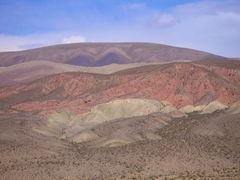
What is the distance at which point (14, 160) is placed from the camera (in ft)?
192

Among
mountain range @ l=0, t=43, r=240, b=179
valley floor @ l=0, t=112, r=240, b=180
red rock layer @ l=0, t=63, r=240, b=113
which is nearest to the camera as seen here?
valley floor @ l=0, t=112, r=240, b=180

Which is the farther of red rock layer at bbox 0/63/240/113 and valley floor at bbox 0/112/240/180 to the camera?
red rock layer at bbox 0/63/240/113

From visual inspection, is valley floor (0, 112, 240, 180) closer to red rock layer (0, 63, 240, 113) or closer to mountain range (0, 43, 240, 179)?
mountain range (0, 43, 240, 179)

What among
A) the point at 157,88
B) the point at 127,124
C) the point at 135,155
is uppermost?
the point at 157,88

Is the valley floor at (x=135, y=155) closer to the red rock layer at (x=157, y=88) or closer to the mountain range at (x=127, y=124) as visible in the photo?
the mountain range at (x=127, y=124)

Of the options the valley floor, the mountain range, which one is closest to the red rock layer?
the mountain range

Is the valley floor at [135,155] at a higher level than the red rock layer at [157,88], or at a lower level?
lower

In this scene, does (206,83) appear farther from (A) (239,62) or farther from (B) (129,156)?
(B) (129,156)

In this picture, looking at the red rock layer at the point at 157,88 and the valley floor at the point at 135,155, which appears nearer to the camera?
the valley floor at the point at 135,155

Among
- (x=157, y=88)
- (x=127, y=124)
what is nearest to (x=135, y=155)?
(x=127, y=124)

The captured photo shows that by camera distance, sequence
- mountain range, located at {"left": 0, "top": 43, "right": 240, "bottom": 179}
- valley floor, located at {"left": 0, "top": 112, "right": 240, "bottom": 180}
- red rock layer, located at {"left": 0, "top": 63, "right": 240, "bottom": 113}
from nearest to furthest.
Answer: valley floor, located at {"left": 0, "top": 112, "right": 240, "bottom": 180}, mountain range, located at {"left": 0, "top": 43, "right": 240, "bottom": 179}, red rock layer, located at {"left": 0, "top": 63, "right": 240, "bottom": 113}

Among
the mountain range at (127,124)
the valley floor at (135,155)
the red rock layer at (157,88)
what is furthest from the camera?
the red rock layer at (157,88)

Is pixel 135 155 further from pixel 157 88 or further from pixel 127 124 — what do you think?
pixel 157 88

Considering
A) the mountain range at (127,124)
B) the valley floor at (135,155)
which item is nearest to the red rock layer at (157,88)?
the mountain range at (127,124)
